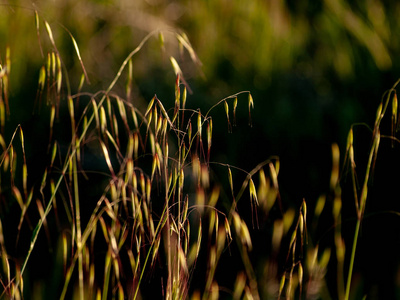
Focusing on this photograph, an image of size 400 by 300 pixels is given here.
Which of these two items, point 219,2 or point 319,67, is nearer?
point 319,67

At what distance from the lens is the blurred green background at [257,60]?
1689mm

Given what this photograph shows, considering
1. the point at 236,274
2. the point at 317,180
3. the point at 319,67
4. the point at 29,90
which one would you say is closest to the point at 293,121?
the point at 317,180

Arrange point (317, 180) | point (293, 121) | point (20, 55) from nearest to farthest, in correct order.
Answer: point (317, 180), point (293, 121), point (20, 55)

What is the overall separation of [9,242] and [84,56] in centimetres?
76

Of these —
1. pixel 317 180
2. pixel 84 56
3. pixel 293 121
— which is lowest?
pixel 317 180

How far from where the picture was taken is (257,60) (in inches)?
77.3

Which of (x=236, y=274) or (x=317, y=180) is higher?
(x=317, y=180)

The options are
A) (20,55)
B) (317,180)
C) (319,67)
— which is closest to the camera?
(317,180)

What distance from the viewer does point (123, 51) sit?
79.4 inches

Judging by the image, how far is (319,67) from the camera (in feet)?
6.42

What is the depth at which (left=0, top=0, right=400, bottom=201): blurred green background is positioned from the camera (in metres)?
1.69

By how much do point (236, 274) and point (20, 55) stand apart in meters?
1.06

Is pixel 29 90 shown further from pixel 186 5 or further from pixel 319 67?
pixel 319 67

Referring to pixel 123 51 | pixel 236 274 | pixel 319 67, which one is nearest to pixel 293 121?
pixel 319 67
